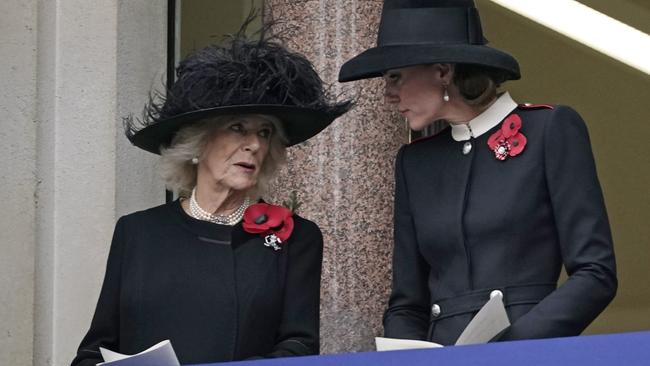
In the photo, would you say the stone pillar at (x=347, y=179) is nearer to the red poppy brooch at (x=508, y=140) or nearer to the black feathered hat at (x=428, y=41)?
the black feathered hat at (x=428, y=41)

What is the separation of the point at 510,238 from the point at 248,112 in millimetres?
830

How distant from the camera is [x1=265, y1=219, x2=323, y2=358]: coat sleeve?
439cm

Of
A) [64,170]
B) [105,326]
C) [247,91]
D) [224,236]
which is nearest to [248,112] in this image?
[247,91]

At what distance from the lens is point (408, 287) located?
4.46 m

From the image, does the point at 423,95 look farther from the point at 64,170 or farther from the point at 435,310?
the point at 64,170

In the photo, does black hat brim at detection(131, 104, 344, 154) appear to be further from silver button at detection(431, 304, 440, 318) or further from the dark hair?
silver button at detection(431, 304, 440, 318)

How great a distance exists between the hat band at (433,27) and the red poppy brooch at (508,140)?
0.87 ft

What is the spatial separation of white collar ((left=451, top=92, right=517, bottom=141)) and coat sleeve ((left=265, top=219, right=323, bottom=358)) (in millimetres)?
526

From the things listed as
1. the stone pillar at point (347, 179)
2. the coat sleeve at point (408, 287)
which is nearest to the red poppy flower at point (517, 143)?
the coat sleeve at point (408, 287)

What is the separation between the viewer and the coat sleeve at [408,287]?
442 centimetres

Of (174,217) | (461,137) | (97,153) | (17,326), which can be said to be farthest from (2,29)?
(461,137)

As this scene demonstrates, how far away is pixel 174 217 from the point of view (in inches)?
184

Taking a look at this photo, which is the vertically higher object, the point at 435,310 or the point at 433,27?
the point at 433,27

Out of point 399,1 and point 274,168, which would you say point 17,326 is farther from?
point 399,1
